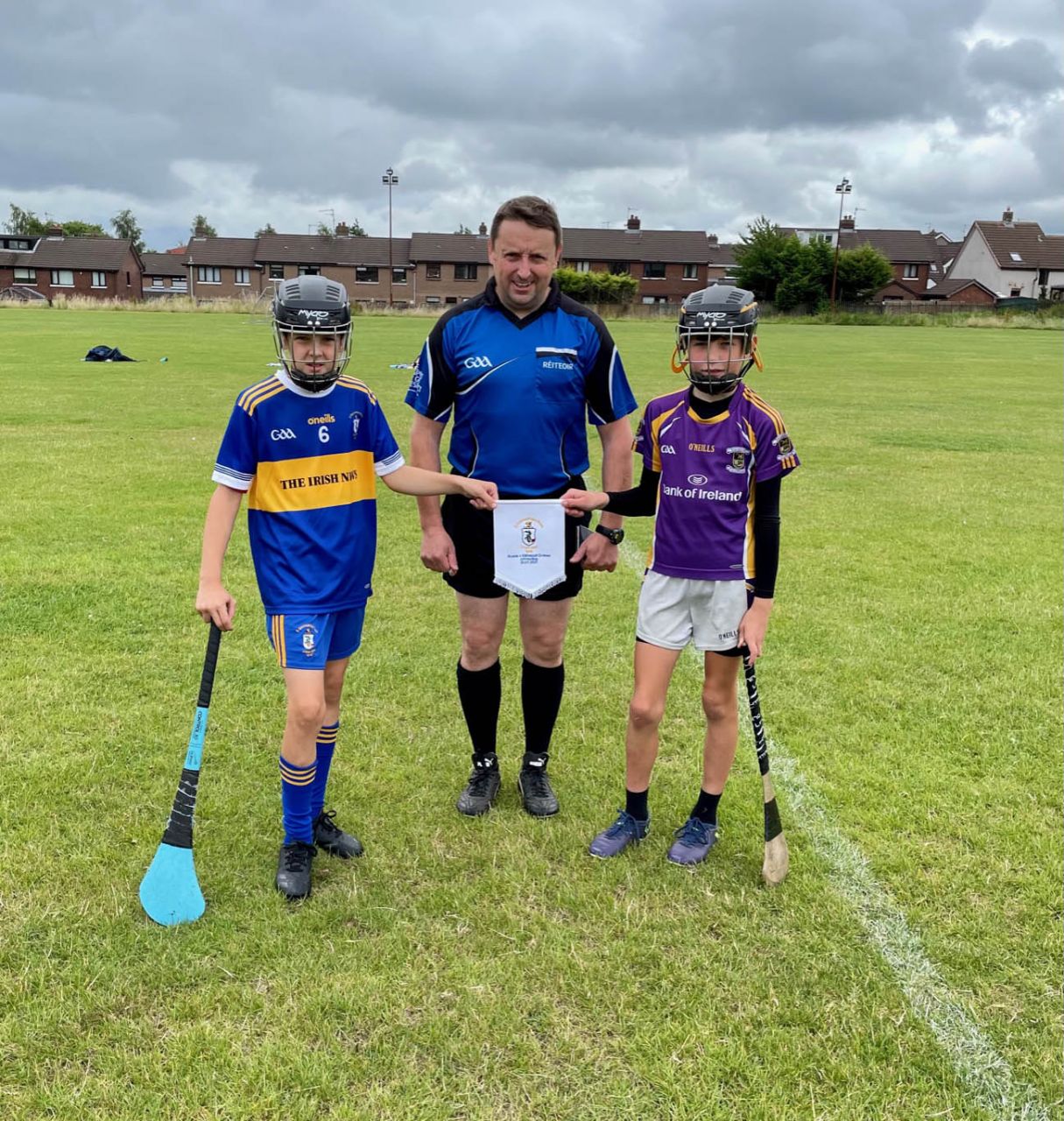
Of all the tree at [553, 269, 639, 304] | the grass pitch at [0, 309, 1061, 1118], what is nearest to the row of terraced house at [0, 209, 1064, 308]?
the tree at [553, 269, 639, 304]

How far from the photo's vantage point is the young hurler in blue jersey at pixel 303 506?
3.02 m

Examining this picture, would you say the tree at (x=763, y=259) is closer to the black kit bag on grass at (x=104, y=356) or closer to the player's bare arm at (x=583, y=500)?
the black kit bag on grass at (x=104, y=356)

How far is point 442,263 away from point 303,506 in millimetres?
79480

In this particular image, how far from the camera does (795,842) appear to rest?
3617 mm

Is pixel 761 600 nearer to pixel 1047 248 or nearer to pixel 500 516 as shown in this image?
pixel 500 516

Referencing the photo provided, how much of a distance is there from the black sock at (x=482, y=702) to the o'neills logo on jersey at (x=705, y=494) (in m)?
1.20

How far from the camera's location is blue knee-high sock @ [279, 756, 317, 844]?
321cm

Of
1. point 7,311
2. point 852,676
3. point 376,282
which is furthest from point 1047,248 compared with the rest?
point 852,676

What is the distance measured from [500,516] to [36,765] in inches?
94.5

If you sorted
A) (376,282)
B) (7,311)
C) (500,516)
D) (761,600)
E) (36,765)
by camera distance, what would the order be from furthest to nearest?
(376,282), (7,311), (36,765), (500,516), (761,600)

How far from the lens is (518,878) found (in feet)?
11.0

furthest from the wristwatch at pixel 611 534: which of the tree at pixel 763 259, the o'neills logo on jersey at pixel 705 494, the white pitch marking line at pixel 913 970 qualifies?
the tree at pixel 763 259

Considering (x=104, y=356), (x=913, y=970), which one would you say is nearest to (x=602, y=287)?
(x=104, y=356)

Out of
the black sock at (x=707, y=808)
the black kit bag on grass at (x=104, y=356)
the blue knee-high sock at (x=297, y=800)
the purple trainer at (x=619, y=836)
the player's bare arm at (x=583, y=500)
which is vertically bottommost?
the purple trainer at (x=619, y=836)
